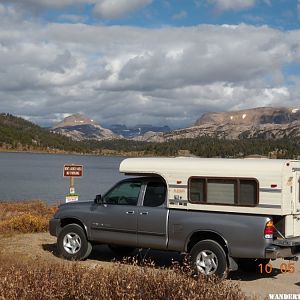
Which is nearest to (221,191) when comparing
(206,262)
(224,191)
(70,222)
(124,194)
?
(224,191)

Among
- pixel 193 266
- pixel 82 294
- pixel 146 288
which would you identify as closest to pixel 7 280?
pixel 82 294

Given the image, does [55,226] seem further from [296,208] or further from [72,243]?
[296,208]

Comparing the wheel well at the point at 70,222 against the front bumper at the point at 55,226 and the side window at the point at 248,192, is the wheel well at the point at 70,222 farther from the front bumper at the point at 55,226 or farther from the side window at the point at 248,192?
the side window at the point at 248,192

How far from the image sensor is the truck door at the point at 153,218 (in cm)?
1011

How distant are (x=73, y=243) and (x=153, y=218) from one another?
2072mm

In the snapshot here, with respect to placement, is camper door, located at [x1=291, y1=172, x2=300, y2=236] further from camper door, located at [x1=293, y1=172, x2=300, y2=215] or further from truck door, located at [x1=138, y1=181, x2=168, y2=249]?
truck door, located at [x1=138, y1=181, x2=168, y2=249]

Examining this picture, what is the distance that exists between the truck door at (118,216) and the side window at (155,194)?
0.21 metres

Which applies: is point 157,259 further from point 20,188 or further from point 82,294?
point 20,188

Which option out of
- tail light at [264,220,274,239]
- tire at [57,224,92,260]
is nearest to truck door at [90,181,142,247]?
tire at [57,224,92,260]

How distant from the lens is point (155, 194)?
10500 millimetres

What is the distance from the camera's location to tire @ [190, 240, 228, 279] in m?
9.25

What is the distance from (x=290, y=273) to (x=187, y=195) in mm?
2551

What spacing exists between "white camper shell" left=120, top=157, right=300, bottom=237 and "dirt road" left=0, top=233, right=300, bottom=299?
92 cm

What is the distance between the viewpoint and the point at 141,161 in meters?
10.5
